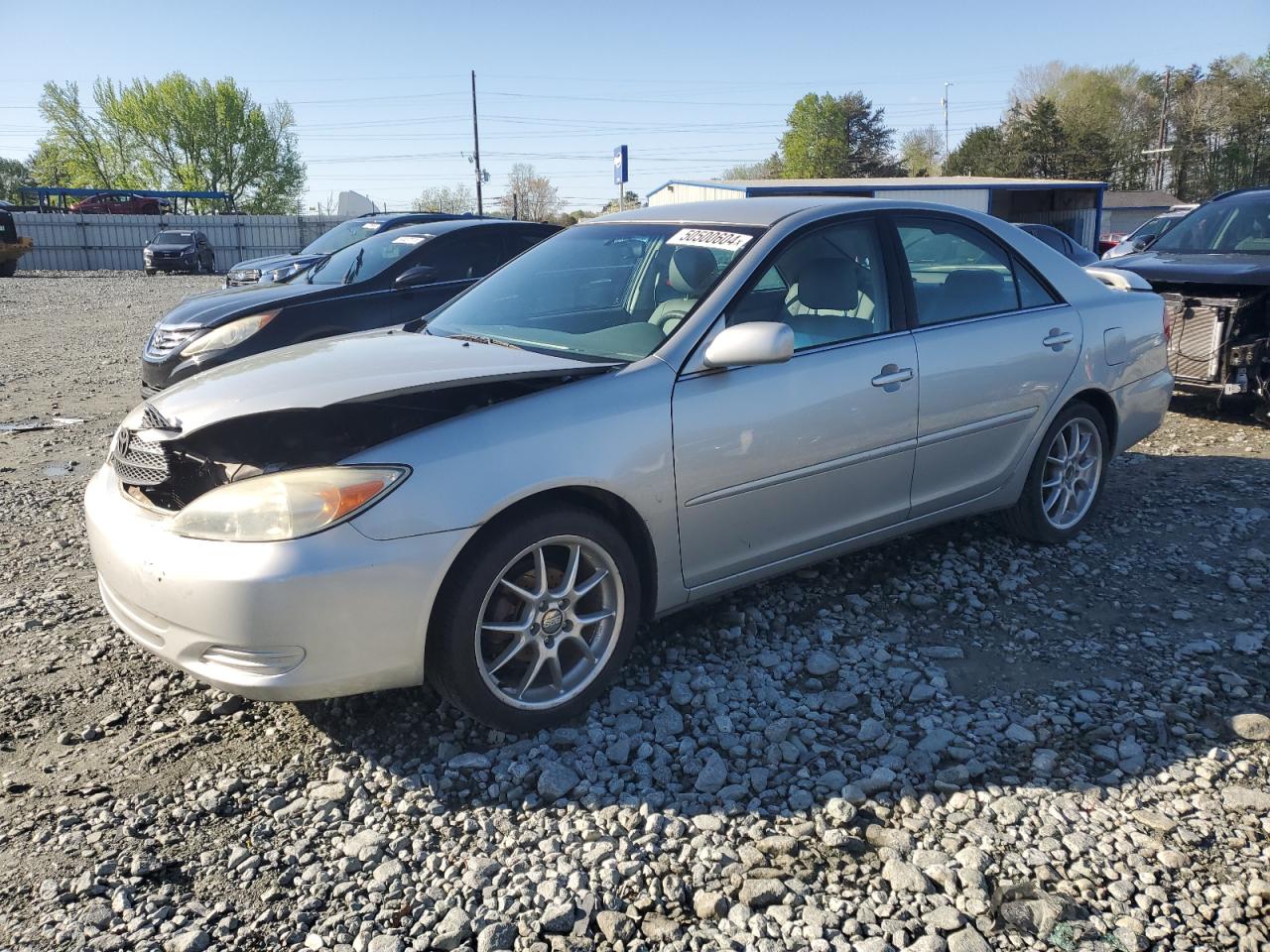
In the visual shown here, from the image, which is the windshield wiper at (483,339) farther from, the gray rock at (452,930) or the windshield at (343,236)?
the windshield at (343,236)

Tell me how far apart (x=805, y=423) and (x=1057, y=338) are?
1.68 meters

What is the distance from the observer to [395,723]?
3232 mm

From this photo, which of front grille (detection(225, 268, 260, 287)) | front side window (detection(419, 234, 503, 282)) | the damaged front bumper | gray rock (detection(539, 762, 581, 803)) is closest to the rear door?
gray rock (detection(539, 762, 581, 803))

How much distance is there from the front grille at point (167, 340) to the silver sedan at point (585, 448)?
3.80 meters

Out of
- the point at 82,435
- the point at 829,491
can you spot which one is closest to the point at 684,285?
the point at 829,491

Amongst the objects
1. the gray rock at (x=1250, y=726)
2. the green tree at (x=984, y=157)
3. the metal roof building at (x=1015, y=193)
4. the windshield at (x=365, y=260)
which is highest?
→ the green tree at (x=984, y=157)

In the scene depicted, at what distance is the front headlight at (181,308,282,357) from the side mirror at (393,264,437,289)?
0.91m

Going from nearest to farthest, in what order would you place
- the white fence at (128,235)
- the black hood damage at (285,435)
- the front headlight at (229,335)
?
the black hood damage at (285,435)
the front headlight at (229,335)
the white fence at (128,235)

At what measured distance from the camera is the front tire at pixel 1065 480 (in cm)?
464

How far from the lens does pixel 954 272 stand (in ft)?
14.1

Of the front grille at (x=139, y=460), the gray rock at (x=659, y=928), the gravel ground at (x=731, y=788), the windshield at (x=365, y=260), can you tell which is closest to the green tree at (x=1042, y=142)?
the windshield at (x=365, y=260)

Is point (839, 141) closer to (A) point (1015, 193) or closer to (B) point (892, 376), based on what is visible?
(A) point (1015, 193)

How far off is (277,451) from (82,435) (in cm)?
562

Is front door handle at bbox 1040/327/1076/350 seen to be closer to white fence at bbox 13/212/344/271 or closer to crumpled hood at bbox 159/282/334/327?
crumpled hood at bbox 159/282/334/327
